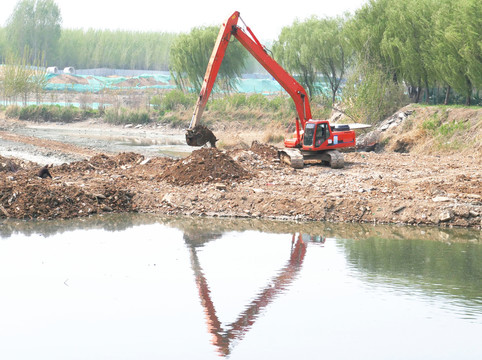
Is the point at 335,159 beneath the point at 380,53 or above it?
beneath

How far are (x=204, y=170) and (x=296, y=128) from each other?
200 inches

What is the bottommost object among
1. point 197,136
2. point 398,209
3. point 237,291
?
point 237,291

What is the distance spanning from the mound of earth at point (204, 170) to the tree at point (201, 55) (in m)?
35.7

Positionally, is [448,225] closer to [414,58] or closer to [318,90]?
[414,58]

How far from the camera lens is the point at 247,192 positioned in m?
17.9

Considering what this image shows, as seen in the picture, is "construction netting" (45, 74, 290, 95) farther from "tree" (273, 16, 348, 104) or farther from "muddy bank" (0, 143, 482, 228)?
"muddy bank" (0, 143, 482, 228)

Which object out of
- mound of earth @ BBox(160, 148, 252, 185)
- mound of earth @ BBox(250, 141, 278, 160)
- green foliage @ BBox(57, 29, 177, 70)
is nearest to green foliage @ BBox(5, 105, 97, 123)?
mound of earth @ BBox(250, 141, 278, 160)

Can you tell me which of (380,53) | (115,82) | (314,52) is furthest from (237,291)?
(115,82)

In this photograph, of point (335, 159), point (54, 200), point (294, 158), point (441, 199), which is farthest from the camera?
point (335, 159)

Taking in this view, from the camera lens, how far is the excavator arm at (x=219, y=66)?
22172mm

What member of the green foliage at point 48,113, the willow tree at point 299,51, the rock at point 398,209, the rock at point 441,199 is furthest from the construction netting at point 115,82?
the rock at point 398,209

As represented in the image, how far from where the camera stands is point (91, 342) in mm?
8312

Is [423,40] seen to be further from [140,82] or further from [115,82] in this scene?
[115,82]

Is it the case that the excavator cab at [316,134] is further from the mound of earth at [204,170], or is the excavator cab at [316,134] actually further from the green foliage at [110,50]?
the green foliage at [110,50]
